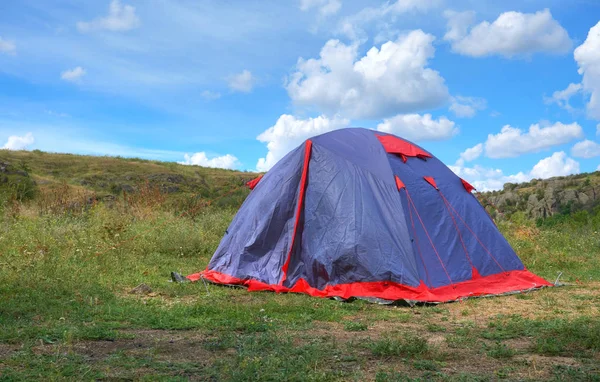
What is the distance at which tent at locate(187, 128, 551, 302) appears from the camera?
25.6 feet

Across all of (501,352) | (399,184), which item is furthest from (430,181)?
(501,352)

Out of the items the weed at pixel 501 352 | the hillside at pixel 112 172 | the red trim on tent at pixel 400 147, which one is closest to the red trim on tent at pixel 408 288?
the red trim on tent at pixel 400 147

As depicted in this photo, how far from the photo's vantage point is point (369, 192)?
27.0ft

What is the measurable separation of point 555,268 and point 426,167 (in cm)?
401

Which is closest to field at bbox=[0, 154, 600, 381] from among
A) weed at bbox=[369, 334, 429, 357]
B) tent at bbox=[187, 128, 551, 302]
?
weed at bbox=[369, 334, 429, 357]

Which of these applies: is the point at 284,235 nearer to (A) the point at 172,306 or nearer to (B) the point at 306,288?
(B) the point at 306,288

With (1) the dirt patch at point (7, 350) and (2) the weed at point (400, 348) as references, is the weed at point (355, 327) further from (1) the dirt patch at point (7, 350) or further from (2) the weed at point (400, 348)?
(1) the dirt patch at point (7, 350)

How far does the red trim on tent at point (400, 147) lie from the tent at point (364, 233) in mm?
23

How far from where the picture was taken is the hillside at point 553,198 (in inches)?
1244

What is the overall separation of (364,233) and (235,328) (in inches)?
109

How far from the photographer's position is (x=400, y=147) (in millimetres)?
8977

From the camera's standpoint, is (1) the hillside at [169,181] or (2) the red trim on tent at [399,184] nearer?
(2) the red trim on tent at [399,184]

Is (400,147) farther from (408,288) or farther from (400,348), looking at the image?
(400,348)

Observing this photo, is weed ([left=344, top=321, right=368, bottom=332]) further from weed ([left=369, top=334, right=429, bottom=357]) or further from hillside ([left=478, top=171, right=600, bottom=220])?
hillside ([left=478, top=171, right=600, bottom=220])
